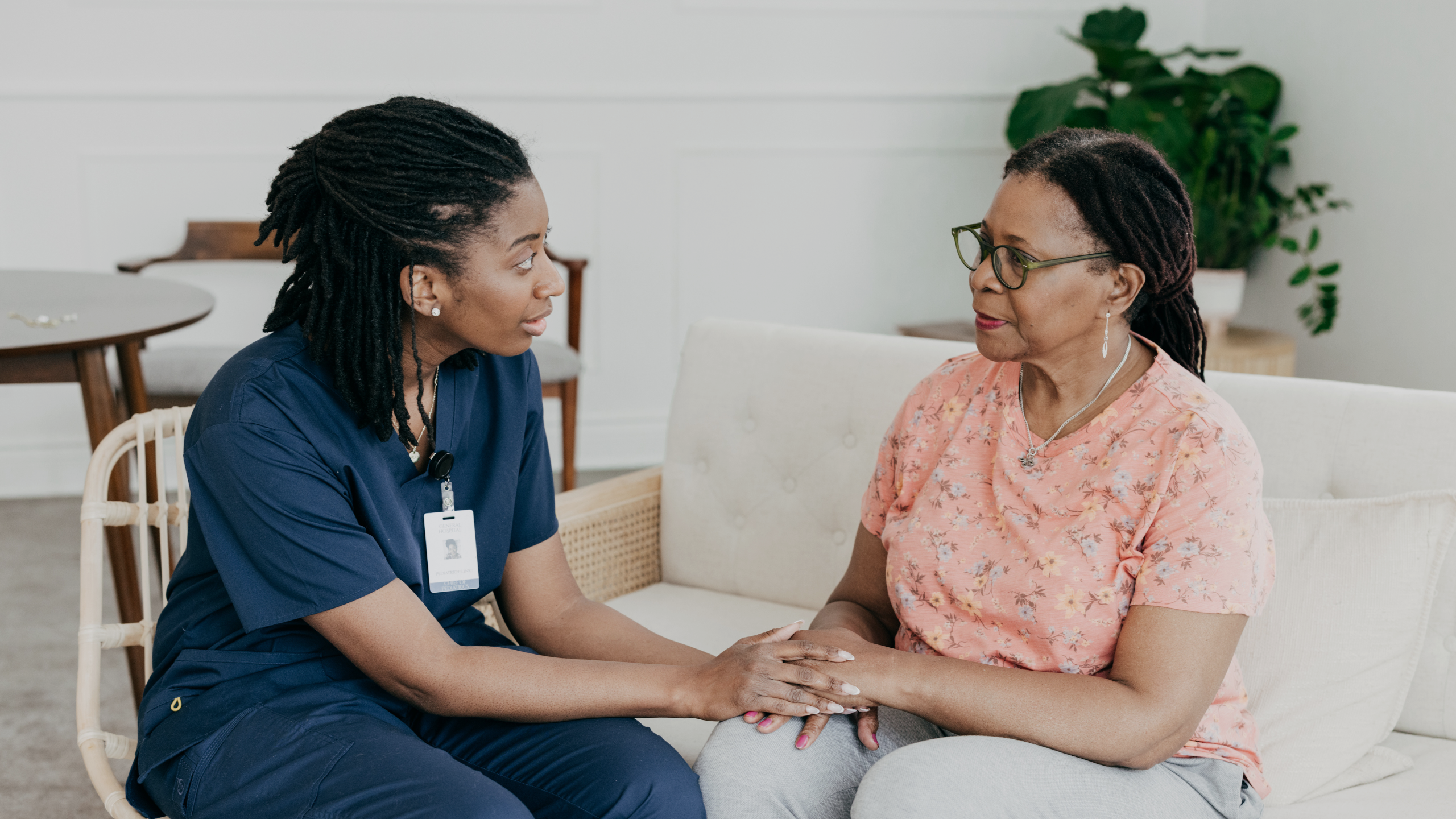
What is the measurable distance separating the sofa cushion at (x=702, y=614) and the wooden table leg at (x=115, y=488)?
829 millimetres

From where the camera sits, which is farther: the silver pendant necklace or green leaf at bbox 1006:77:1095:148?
green leaf at bbox 1006:77:1095:148

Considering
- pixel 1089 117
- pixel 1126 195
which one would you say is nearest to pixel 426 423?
pixel 1126 195

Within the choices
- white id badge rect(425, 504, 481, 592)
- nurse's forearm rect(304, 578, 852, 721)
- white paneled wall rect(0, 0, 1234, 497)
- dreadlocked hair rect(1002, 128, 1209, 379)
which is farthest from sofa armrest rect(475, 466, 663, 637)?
white paneled wall rect(0, 0, 1234, 497)

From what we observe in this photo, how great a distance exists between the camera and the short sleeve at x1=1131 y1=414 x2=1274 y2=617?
116cm

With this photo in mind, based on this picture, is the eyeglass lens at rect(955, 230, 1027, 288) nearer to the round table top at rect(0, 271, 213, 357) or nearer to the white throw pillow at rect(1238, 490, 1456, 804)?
the white throw pillow at rect(1238, 490, 1456, 804)

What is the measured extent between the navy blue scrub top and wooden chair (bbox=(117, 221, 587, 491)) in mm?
1503

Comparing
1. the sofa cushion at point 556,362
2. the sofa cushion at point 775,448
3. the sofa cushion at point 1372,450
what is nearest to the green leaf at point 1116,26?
the sofa cushion at point 556,362

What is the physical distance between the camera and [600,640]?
4.77 ft

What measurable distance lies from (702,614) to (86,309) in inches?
52.7

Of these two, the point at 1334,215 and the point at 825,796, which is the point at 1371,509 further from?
the point at 1334,215

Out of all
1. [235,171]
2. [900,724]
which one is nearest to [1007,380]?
[900,724]

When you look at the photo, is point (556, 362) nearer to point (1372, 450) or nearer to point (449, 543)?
point (449, 543)

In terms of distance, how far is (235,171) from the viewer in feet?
11.4

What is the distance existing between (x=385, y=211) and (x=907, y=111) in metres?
2.89
